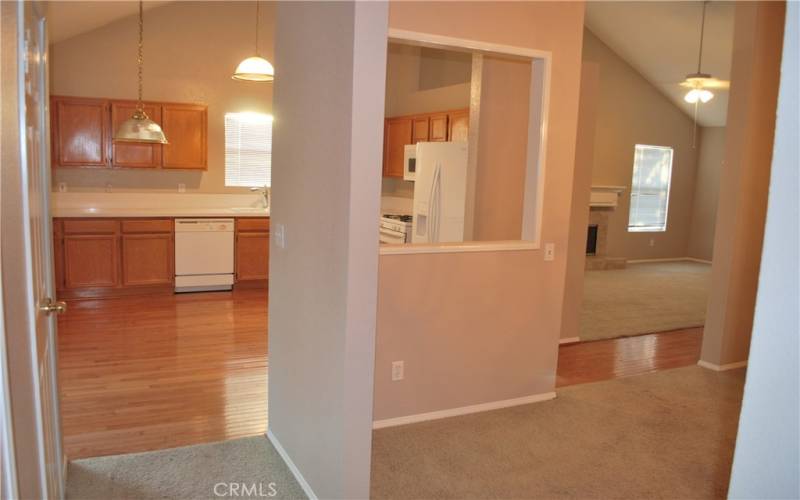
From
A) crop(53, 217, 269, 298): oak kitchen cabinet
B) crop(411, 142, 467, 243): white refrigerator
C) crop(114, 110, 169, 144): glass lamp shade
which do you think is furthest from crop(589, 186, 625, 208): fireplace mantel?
crop(114, 110, 169, 144): glass lamp shade

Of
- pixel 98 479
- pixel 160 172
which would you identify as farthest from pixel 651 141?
pixel 98 479

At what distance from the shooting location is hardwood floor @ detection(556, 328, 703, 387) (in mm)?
4428

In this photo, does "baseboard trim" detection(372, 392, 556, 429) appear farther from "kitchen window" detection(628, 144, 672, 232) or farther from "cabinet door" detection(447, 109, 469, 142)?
"kitchen window" detection(628, 144, 672, 232)

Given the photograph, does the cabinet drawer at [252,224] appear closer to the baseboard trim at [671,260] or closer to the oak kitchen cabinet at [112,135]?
the oak kitchen cabinet at [112,135]

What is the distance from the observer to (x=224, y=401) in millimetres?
3658

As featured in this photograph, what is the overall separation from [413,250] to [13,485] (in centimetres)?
223

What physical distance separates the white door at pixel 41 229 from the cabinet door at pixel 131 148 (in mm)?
4710

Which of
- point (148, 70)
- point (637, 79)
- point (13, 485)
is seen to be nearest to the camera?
point (13, 485)

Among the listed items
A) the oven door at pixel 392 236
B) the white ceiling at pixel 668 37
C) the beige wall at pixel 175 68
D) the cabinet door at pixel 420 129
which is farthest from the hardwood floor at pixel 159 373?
the white ceiling at pixel 668 37

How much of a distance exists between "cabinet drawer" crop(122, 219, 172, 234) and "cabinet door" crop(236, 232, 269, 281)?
0.77 metres

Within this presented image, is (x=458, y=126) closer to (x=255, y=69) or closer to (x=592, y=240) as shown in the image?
(x=255, y=69)

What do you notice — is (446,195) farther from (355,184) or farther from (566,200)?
(355,184)

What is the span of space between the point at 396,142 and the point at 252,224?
206cm

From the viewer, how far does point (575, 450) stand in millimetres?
3146
